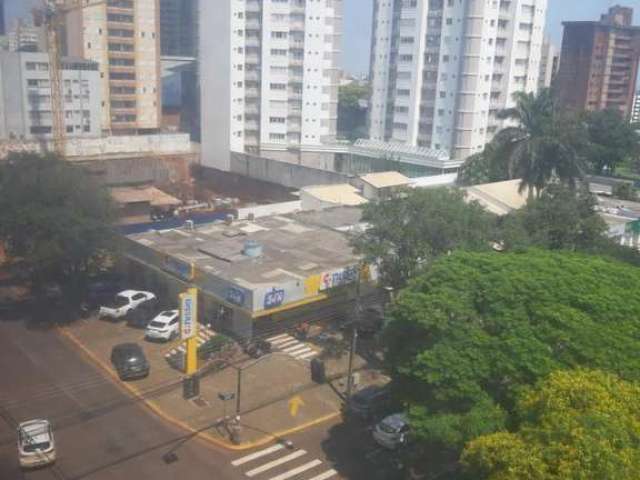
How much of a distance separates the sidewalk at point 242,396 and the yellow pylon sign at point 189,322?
2.93 feet

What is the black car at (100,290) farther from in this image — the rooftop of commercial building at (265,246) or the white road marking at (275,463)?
the white road marking at (275,463)

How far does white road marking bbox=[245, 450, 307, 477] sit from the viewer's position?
63.1 ft

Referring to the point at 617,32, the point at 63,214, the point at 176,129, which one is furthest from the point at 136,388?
the point at 617,32

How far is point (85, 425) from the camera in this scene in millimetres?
21344

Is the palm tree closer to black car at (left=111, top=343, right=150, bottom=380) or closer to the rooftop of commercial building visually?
the rooftop of commercial building

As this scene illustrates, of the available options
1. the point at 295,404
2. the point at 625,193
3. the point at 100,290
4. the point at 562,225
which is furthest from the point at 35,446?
the point at 625,193

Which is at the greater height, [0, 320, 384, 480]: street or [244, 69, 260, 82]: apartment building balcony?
[244, 69, 260, 82]: apartment building balcony

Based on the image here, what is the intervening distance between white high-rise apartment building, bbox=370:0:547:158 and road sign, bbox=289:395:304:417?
46.3 metres

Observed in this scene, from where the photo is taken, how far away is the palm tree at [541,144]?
3850cm

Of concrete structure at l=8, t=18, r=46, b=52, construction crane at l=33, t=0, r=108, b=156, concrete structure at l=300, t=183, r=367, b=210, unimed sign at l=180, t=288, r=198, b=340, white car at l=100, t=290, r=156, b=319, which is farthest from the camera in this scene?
concrete structure at l=8, t=18, r=46, b=52

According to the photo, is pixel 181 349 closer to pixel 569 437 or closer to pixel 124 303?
pixel 124 303

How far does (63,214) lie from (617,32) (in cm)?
10125

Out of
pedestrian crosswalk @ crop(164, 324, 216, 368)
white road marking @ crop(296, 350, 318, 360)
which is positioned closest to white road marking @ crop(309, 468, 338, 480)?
white road marking @ crop(296, 350, 318, 360)

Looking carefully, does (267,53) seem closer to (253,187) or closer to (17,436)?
(253,187)
